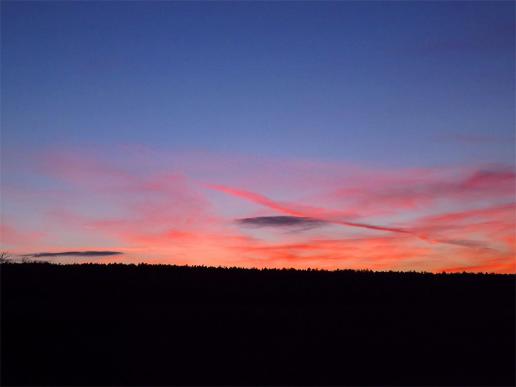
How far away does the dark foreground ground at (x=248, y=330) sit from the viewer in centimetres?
1814

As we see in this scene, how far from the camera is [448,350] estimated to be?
68.9 feet

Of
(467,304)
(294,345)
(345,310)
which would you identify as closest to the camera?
(294,345)

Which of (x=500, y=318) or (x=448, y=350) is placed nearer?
(x=448, y=350)

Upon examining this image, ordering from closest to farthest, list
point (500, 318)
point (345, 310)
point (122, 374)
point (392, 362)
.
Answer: point (122, 374) < point (392, 362) < point (500, 318) < point (345, 310)

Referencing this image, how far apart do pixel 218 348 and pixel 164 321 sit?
15.7 feet

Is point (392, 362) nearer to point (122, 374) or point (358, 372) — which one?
point (358, 372)

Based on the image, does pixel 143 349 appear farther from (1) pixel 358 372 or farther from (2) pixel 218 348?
(1) pixel 358 372

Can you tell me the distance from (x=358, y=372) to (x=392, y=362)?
5.89 ft

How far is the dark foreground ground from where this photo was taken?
18.1 meters

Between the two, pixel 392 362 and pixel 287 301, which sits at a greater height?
pixel 287 301

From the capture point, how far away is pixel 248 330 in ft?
75.3

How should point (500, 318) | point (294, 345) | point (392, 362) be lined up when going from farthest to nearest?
point (500, 318) < point (294, 345) < point (392, 362)

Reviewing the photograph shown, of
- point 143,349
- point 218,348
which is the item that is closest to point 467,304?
point 218,348

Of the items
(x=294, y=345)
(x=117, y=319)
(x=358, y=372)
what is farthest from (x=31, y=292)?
(x=358, y=372)
